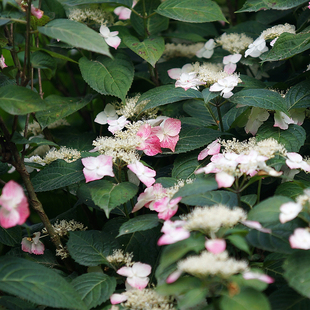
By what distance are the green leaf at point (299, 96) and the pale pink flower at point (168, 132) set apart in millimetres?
303

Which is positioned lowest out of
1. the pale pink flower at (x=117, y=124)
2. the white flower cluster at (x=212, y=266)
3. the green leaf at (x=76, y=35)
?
the pale pink flower at (x=117, y=124)

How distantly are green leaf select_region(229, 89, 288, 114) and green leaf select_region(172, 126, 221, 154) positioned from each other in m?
0.10

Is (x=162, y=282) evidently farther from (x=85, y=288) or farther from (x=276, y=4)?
(x=276, y=4)

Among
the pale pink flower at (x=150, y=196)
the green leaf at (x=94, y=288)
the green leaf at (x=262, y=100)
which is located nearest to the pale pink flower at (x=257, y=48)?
the green leaf at (x=262, y=100)

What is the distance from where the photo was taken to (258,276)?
527mm

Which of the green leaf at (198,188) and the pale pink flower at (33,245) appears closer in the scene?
the green leaf at (198,188)

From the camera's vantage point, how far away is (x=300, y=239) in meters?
0.56

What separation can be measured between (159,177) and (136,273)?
296 mm

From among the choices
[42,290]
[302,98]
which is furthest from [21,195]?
[302,98]

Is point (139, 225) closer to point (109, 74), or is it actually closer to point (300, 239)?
point (300, 239)

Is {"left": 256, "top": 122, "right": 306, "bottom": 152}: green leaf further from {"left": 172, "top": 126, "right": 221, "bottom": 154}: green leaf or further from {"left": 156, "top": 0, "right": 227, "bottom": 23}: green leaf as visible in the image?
{"left": 156, "top": 0, "right": 227, "bottom": 23}: green leaf

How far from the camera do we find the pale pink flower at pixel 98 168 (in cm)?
74

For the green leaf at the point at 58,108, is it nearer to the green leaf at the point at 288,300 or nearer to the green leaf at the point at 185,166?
the green leaf at the point at 185,166

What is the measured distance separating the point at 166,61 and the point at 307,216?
34.0 inches
